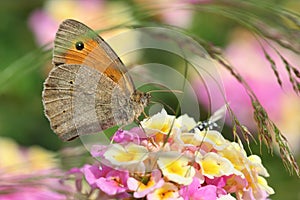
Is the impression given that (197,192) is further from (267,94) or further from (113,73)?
(267,94)

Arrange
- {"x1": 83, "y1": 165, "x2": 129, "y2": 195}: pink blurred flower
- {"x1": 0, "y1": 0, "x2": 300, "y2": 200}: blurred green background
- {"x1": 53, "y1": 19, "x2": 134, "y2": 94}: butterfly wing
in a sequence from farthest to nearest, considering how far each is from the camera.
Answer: {"x1": 0, "y1": 0, "x2": 300, "y2": 200}: blurred green background < {"x1": 53, "y1": 19, "x2": 134, "y2": 94}: butterfly wing < {"x1": 83, "y1": 165, "x2": 129, "y2": 195}: pink blurred flower

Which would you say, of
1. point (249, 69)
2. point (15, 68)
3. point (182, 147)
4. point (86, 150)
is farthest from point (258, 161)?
point (249, 69)

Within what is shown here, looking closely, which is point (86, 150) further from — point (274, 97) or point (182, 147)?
point (274, 97)

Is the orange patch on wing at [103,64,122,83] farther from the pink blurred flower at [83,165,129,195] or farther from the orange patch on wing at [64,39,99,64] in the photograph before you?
the pink blurred flower at [83,165,129,195]

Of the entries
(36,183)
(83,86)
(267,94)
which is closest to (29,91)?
(267,94)

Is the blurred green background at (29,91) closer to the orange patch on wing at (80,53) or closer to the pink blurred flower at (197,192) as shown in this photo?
the orange patch on wing at (80,53)

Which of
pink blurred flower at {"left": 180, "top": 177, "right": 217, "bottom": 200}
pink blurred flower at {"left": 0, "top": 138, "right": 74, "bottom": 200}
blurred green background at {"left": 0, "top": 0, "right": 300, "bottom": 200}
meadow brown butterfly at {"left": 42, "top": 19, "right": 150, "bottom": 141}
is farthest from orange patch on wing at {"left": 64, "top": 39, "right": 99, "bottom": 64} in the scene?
blurred green background at {"left": 0, "top": 0, "right": 300, "bottom": 200}

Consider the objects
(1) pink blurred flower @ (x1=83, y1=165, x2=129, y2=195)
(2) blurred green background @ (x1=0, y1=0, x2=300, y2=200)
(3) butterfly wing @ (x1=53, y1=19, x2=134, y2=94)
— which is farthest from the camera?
(2) blurred green background @ (x1=0, y1=0, x2=300, y2=200)
